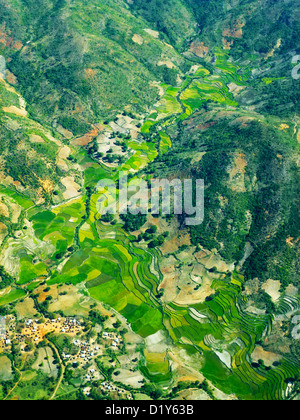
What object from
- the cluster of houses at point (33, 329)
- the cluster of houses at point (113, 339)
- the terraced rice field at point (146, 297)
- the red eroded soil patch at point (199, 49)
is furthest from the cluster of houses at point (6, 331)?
the red eroded soil patch at point (199, 49)

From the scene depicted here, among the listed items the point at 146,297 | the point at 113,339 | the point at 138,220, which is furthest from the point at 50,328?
the point at 138,220

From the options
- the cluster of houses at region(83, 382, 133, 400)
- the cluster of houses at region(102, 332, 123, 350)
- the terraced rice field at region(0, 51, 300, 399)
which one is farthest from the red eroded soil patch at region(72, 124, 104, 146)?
the cluster of houses at region(83, 382, 133, 400)

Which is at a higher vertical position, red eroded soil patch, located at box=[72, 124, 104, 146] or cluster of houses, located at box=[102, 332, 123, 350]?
red eroded soil patch, located at box=[72, 124, 104, 146]

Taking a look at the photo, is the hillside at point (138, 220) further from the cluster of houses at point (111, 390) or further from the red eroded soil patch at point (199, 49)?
the red eroded soil patch at point (199, 49)

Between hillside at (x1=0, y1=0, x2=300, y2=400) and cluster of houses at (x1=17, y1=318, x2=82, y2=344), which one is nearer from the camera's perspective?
hillside at (x1=0, y1=0, x2=300, y2=400)

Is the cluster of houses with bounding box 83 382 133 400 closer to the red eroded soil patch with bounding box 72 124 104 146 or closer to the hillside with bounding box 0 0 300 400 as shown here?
the hillside with bounding box 0 0 300 400

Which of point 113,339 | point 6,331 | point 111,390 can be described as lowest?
point 111,390

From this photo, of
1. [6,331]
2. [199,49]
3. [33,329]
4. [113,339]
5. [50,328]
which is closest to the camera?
[6,331]

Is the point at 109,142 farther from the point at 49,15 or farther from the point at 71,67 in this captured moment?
the point at 49,15

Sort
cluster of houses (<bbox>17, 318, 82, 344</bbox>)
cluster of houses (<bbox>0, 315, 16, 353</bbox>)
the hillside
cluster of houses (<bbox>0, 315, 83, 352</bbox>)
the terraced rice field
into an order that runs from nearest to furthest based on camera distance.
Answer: the terraced rice field, the hillside, cluster of houses (<bbox>0, 315, 16, 353</bbox>), cluster of houses (<bbox>0, 315, 83, 352</bbox>), cluster of houses (<bbox>17, 318, 82, 344</bbox>)

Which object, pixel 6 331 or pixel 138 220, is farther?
pixel 138 220

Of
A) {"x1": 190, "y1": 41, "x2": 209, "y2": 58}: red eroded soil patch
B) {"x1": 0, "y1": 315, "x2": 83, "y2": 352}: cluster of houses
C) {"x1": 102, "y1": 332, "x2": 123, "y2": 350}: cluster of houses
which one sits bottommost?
{"x1": 102, "y1": 332, "x2": 123, "y2": 350}: cluster of houses

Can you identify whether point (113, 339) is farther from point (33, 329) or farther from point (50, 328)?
point (33, 329)
